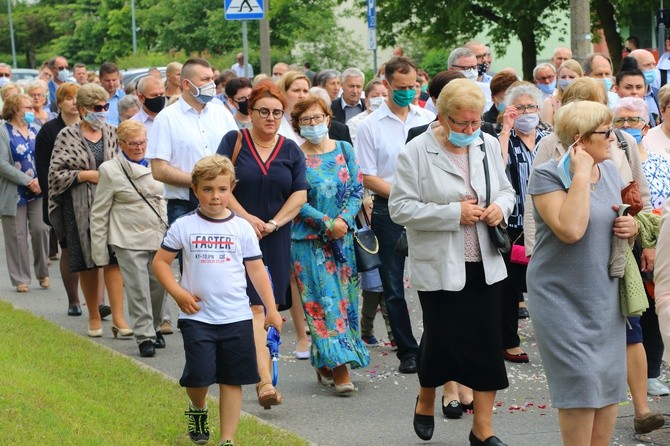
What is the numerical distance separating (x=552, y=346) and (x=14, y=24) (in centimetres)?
9025

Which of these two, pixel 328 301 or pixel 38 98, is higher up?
pixel 38 98

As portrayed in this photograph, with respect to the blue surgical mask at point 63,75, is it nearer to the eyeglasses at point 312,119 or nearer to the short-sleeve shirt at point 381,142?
the short-sleeve shirt at point 381,142

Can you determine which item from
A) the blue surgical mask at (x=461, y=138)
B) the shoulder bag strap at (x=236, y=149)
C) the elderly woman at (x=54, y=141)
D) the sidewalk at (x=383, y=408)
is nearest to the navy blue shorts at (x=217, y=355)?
the sidewalk at (x=383, y=408)

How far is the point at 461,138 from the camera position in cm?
749

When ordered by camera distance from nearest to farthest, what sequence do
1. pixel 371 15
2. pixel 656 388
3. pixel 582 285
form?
pixel 582 285
pixel 656 388
pixel 371 15

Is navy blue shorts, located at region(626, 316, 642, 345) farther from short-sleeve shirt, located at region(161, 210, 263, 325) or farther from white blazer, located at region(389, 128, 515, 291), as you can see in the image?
short-sleeve shirt, located at region(161, 210, 263, 325)

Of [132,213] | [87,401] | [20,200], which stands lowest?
[87,401]

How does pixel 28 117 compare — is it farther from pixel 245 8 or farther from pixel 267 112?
pixel 267 112

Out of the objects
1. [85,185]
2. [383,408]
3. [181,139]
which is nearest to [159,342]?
[85,185]

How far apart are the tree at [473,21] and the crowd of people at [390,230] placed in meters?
23.2

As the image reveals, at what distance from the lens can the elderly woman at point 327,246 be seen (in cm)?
917

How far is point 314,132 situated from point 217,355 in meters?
2.35

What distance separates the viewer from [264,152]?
8.85 m

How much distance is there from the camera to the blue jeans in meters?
9.78
